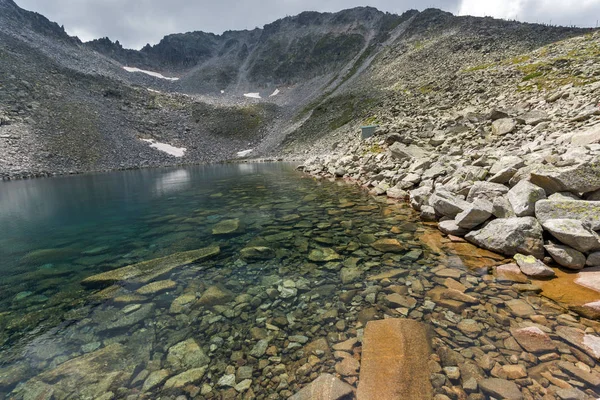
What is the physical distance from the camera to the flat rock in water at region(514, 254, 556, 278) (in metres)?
5.59

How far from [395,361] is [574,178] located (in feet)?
24.4

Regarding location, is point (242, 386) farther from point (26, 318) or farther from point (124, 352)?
point (26, 318)

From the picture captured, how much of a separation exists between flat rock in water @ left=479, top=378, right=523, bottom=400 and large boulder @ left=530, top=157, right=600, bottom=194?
6.49 m

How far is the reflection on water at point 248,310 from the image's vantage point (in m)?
3.76

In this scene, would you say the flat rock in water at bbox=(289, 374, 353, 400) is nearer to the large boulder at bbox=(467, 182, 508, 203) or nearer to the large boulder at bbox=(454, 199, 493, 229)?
the large boulder at bbox=(454, 199, 493, 229)

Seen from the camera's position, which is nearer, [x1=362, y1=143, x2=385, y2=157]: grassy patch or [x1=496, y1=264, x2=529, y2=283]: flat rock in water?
[x1=496, y1=264, x2=529, y2=283]: flat rock in water

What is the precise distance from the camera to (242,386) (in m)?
3.66

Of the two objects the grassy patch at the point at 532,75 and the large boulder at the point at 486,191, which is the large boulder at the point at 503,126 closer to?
the large boulder at the point at 486,191

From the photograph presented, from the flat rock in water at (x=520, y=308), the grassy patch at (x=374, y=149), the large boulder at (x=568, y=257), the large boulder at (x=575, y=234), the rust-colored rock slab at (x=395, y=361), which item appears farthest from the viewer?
the grassy patch at (x=374, y=149)

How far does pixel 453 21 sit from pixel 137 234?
343 ft

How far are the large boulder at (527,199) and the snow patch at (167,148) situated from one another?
271 ft

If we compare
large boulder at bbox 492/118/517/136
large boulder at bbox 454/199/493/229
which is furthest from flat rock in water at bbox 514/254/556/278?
large boulder at bbox 492/118/517/136

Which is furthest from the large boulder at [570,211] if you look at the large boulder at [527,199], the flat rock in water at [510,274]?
the flat rock in water at [510,274]

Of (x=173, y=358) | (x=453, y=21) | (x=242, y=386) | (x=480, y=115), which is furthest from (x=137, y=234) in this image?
(x=453, y=21)
